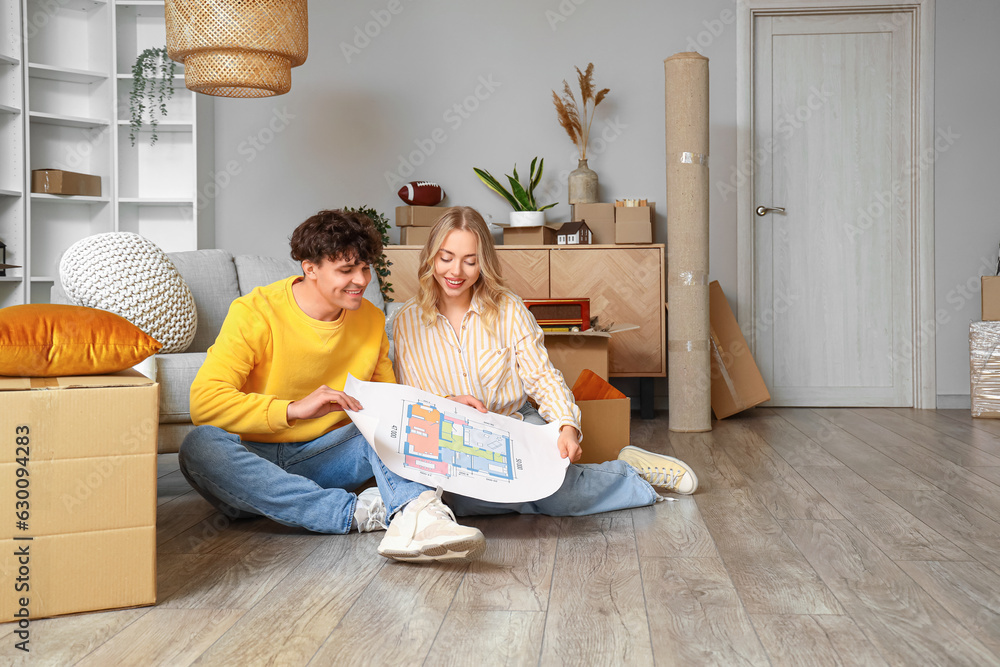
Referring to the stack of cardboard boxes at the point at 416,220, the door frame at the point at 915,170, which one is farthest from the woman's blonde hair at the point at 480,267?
the door frame at the point at 915,170

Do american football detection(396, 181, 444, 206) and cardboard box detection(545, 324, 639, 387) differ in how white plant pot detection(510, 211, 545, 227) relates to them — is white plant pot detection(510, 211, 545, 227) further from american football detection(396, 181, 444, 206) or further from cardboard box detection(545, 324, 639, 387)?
cardboard box detection(545, 324, 639, 387)

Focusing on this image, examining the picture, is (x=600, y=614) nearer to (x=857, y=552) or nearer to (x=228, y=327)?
(x=857, y=552)

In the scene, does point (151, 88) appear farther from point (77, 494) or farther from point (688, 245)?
point (77, 494)

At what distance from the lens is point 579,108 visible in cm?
412

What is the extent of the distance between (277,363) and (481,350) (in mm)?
477

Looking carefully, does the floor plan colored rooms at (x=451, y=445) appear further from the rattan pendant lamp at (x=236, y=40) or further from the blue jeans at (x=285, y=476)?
the rattan pendant lamp at (x=236, y=40)

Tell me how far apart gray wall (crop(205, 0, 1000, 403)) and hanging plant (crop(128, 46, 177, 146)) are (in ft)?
0.95

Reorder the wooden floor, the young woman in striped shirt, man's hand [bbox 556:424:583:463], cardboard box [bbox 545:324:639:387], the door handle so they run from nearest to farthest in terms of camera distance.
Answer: the wooden floor < man's hand [bbox 556:424:583:463] < the young woman in striped shirt < cardboard box [bbox 545:324:639:387] < the door handle

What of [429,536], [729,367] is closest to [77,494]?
[429,536]

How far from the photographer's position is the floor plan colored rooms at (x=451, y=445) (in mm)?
1723

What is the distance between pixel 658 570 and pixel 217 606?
2.64 ft

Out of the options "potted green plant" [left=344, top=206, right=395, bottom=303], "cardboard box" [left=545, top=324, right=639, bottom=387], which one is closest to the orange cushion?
"potted green plant" [left=344, top=206, right=395, bottom=303]

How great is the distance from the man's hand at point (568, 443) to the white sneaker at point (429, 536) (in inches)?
12.7

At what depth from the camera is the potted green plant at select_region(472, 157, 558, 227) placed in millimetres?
3883
